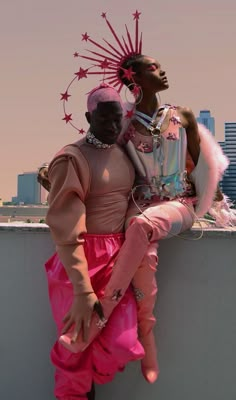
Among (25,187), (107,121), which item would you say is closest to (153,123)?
(107,121)

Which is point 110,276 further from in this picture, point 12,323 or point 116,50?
point 116,50

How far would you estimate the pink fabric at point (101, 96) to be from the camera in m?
1.69

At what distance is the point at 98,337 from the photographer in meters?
1.65

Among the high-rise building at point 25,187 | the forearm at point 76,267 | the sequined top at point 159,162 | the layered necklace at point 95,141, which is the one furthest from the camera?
the high-rise building at point 25,187

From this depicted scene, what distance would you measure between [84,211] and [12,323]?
2.32 ft

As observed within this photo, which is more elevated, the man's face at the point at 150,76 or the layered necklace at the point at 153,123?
the man's face at the point at 150,76

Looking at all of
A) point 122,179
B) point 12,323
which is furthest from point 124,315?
point 12,323

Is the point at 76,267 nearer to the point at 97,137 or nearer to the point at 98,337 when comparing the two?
the point at 98,337

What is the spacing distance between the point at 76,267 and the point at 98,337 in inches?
10.3

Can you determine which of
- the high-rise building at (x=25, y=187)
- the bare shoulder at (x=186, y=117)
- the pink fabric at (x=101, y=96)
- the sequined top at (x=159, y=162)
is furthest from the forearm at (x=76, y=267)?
the high-rise building at (x=25, y=187)

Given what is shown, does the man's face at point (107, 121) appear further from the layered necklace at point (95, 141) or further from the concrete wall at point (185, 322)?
the concrete wall at point (185, 322)

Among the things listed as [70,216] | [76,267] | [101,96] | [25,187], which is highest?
[101,96]

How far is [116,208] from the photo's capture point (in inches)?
69.1

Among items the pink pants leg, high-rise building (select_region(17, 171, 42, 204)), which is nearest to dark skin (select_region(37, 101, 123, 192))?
the pink pants leg
